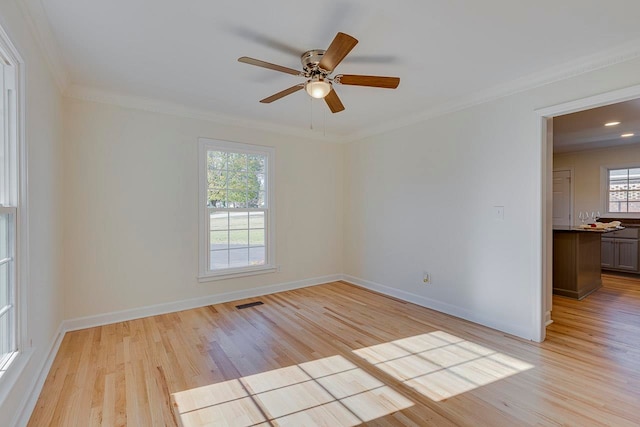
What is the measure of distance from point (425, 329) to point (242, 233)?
2.74m

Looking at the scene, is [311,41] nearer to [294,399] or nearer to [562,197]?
[294,399]

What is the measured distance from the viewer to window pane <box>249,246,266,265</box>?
4.52 meters

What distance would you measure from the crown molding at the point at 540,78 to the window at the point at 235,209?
90.2 inches

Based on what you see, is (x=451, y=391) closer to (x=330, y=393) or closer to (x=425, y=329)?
(x=330, y=393)

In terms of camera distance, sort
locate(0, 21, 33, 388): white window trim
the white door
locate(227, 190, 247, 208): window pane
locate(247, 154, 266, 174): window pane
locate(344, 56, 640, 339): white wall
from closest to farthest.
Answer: locate(0, 21, 33, 388): white window trim < locate(344, 56, 640, 339): white wall < locate(227, 190, 247, 208): window pane < locate(247, 154, 266, 174): window pane < the white door

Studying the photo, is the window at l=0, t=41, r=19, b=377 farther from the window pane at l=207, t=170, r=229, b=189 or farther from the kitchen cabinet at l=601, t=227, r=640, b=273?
the kitchen cabinet at l=601, t=227, r=640, b=273

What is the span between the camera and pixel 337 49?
2.00 metres

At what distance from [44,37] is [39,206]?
1252mm

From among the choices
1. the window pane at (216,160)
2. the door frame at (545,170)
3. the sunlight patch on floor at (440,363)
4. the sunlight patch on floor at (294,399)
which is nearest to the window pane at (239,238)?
the window pane at (216,160)

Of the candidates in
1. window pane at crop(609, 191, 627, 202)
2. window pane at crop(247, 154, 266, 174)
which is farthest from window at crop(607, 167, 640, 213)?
window pane at crop(247, 154, 266, 174)

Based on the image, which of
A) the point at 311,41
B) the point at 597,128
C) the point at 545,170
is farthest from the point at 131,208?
the point at 597,128

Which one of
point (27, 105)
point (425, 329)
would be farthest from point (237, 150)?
point (425, 329)

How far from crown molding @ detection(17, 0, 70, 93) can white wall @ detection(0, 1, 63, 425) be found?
6cm

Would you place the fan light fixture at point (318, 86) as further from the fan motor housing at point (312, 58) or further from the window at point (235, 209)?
the window at point (235, 209)
